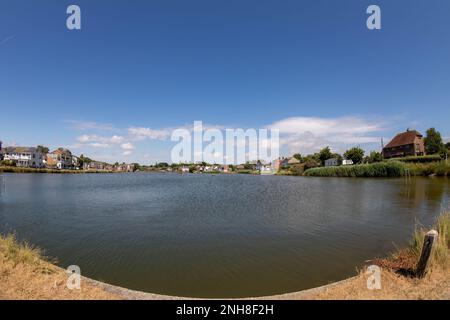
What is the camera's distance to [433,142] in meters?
70.0

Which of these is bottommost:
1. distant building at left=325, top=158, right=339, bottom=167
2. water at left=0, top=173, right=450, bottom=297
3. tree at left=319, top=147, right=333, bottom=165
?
water at left=0, top=173, right=450, bottom=297

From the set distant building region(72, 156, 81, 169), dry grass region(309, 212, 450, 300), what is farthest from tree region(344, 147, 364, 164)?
distant building region(72, 156, 81, 169)

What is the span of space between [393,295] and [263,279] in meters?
3.43

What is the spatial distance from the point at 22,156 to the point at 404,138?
141677 mm

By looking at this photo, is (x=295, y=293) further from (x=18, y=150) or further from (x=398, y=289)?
(x=18, y=150)

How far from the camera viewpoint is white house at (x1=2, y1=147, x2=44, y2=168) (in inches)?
3679

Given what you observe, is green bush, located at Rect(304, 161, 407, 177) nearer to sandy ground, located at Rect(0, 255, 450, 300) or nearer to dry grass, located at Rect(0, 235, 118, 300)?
sandy ground, located at Rect(0, 255, 450, 300)

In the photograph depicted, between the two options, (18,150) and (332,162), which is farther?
(332,162)

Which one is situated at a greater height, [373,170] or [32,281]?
[373,170]

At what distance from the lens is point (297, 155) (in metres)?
159

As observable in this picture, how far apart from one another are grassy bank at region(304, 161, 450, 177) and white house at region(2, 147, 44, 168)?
376ft

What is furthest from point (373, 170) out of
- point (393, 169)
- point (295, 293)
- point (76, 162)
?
point (76, 162)
